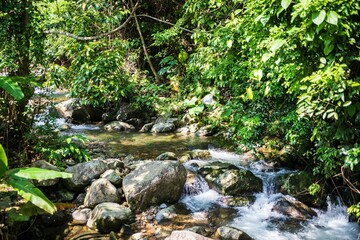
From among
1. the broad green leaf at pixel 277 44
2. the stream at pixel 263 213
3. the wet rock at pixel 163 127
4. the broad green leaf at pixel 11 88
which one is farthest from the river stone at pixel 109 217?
the wet rock at pixel 163 127

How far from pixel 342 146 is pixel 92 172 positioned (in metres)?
4.58

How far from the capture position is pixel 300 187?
245 inches

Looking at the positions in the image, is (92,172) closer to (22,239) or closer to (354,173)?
(22,239)

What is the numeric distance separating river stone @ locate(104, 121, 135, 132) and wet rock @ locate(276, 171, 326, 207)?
21.2ft

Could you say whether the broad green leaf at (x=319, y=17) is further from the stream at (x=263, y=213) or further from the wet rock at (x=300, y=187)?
the wet rock at (x=300, y=187)

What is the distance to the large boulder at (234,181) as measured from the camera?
6480 mm

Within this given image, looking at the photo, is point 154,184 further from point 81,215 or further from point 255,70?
point 255,70

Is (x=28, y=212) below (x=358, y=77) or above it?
below

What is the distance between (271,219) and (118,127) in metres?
7.19

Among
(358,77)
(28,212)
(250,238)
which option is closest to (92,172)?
(28,212)

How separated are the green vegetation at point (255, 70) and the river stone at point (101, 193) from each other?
1.09m

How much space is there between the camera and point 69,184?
619 centimetres

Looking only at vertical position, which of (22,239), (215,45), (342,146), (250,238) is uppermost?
(215,45)

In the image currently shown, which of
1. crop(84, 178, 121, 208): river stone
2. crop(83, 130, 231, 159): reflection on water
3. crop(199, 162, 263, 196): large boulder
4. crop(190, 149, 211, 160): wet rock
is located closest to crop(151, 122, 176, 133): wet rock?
crop(83, 130, 231, 159): reflection on water
